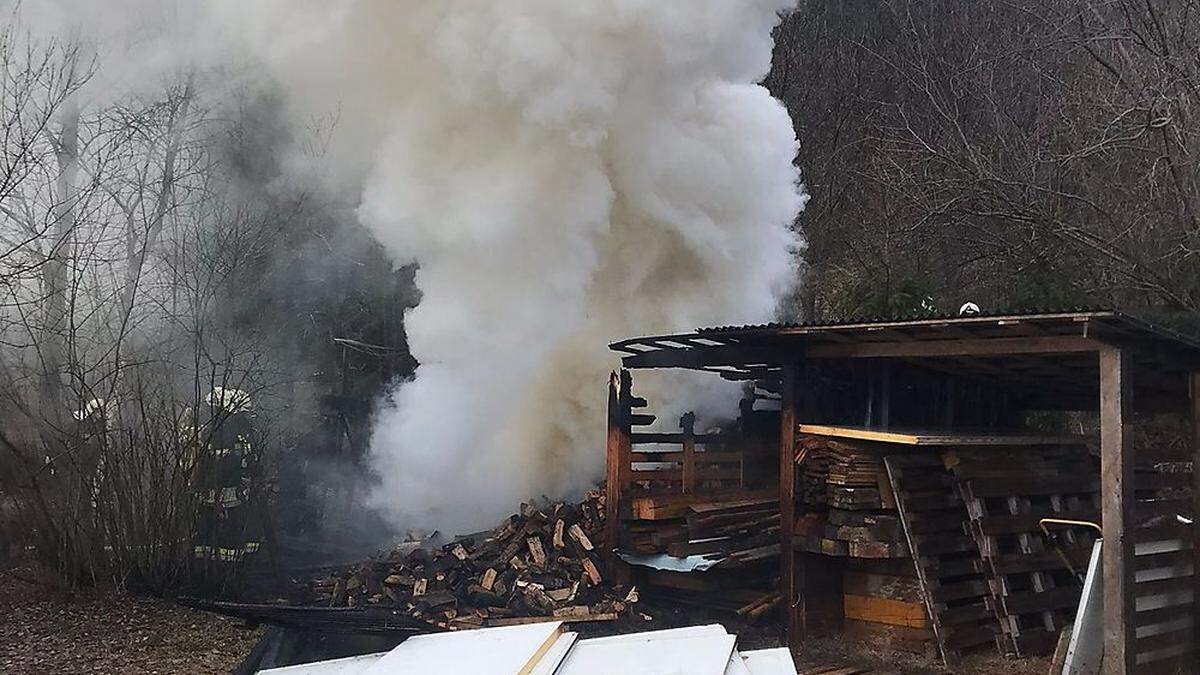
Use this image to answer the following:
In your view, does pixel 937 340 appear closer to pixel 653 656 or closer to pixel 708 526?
pixel 708 526

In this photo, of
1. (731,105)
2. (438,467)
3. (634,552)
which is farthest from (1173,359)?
(438,467)

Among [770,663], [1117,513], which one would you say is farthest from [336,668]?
[1117,513]

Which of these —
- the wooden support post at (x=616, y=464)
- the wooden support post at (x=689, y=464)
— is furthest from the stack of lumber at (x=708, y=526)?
the wooden support post at (x=689, y=464)

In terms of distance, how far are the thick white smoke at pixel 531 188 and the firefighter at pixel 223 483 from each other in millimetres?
2300

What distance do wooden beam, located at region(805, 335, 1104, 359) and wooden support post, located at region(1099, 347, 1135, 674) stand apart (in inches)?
10.5

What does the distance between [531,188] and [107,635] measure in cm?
650

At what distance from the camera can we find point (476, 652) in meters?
5.84

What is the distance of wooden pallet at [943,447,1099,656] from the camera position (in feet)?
30.0

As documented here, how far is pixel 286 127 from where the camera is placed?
45.3ft

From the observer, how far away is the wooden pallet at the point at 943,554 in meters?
8.80

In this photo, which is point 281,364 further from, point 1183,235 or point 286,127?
point 1183,235

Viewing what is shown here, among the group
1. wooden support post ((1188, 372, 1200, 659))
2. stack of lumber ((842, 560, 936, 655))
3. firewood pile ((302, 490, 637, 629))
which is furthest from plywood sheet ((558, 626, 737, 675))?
wooden support post ((1188, 372, 1200, 659))

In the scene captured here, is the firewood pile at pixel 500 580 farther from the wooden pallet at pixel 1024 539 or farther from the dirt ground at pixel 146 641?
the wooden pallet at pixel 1024 539

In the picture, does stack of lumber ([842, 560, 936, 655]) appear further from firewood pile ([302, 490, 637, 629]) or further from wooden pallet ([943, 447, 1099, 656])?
firewood pile ([302, 490, 637, 629])
